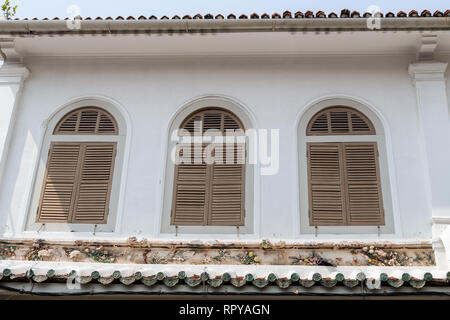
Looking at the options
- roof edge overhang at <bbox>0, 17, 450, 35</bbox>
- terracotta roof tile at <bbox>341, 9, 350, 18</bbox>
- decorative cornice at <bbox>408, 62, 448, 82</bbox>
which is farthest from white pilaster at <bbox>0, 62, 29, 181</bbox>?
decorative cornice at <bbox>408, 62, 448, 82</bbox>

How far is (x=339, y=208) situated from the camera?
7.21 m

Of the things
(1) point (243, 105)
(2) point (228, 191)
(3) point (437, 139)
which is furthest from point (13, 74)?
(3) point (437, 139)

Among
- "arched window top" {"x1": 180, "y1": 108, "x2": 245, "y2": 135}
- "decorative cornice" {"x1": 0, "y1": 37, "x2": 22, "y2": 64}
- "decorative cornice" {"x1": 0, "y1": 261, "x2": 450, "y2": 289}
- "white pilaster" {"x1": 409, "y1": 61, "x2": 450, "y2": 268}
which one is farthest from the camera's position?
"decorative cornice" {"x1": 0, "y1": 37, "x2": 22, "y2": 64}

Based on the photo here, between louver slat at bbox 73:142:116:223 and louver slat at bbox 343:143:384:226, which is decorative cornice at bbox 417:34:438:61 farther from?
louver slat at bbox 73:142:116:223

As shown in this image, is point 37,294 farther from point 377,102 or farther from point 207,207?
point 377,102

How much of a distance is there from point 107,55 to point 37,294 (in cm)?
415

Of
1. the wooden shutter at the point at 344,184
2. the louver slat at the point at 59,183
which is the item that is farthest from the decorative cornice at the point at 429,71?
the louver slat at the point at 59,183

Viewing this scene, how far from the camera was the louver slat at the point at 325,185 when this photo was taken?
7160 mm

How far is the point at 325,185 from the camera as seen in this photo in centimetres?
736

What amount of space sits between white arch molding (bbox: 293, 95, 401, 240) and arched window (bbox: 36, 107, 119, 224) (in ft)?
9.28

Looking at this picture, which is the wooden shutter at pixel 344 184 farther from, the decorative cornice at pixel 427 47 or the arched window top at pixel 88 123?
the arched window top at pixel 88 123

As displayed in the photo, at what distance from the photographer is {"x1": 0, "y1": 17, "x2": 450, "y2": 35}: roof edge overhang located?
7.34 meters

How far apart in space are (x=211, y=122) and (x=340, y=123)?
1996mm

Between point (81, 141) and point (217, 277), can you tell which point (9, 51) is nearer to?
point (81, 141)
